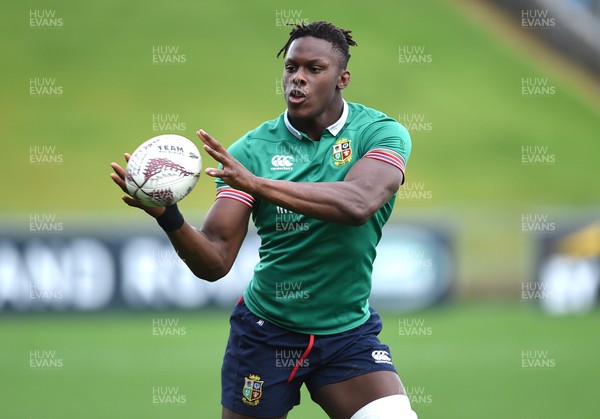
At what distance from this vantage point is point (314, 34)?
4793mm

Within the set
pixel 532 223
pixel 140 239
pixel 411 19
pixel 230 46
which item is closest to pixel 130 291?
pixel 140 239

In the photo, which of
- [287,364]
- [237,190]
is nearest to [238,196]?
[237,190]

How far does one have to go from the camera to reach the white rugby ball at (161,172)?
4066 mm

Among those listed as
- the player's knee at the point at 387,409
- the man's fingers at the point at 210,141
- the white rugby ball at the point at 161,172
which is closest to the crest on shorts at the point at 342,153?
the white rugby ball at the point at 161,172

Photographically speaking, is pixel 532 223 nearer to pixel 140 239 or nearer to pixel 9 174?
pixel 140 239

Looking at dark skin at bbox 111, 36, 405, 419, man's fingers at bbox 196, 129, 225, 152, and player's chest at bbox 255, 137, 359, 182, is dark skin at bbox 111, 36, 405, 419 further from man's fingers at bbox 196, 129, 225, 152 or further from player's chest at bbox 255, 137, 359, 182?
player's chest at bbox 255, 137, 359, 182

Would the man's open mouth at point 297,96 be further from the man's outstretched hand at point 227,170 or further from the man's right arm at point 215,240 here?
the man's outstretched hand at point 227,170

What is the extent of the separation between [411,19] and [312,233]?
15058 millimetres

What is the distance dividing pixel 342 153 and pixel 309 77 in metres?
0.41

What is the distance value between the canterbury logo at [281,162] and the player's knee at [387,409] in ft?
4.01

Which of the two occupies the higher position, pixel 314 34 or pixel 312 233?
pixel 314 34

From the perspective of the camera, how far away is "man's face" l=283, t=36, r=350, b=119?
4641 millimetres

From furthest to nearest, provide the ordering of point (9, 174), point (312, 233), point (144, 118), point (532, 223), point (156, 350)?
point (144, 118) < point (9, 174) < point (532, 223) < point (156, 350) < point (312, 233)

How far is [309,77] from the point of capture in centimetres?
466
